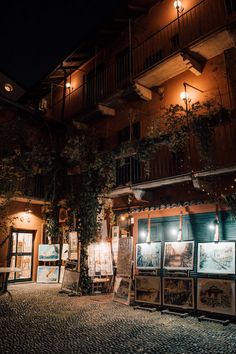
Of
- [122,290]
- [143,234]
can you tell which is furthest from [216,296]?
[143,234]

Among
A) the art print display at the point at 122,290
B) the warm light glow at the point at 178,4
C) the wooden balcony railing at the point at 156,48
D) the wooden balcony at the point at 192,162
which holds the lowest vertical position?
the art print display at the point at 122,290

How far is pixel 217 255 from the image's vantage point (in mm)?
7355

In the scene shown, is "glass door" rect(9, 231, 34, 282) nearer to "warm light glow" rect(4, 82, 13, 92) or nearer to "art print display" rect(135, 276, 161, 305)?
"art print display" rect(135, 276, 161, 305)

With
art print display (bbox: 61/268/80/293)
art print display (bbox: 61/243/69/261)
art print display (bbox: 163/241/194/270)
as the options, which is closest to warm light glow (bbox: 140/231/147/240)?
art print display (bbox: 163/241/194/270)

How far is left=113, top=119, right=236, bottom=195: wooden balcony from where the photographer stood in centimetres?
872

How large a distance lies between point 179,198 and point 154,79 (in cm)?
485

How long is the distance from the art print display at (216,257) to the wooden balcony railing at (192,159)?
225 centimetres

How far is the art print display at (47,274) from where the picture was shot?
529 inches

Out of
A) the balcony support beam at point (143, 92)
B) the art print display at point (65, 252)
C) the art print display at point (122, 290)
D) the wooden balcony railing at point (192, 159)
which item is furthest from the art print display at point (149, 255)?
the balcony support beam at point (143, 92)

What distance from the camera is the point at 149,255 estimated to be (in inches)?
342

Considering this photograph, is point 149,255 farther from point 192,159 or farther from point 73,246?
point 73,246

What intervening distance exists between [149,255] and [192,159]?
3533 mm

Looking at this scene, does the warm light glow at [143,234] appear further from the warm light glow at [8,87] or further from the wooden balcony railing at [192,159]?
the warm light glow at [8,87]

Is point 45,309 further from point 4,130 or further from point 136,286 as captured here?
point 4,130
